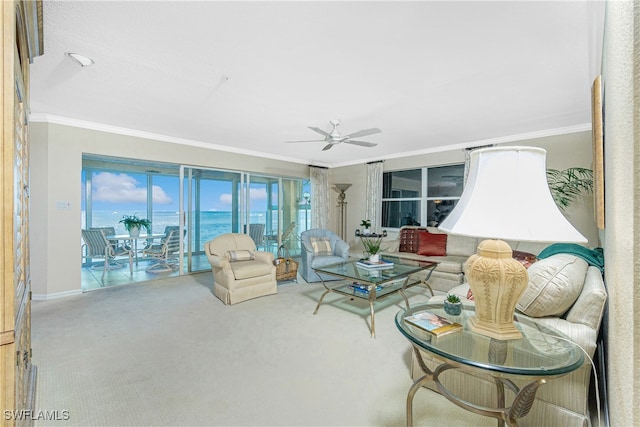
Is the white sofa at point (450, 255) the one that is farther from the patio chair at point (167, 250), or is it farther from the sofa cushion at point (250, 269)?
the patio chair at point (167, 250)

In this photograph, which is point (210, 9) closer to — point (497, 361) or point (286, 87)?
point (286, 87)

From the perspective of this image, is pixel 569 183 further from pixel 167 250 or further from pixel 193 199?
pixel 167 250

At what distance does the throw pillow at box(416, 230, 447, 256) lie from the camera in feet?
15.5

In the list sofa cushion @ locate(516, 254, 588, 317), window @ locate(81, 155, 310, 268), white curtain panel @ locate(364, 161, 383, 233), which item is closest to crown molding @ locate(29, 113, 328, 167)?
window @ locate(81, 155, 310, 268)

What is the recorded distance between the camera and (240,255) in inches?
159

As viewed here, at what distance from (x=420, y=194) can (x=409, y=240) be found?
1.24m

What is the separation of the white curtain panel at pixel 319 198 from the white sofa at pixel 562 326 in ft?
17.0

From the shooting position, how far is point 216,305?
3.56 m

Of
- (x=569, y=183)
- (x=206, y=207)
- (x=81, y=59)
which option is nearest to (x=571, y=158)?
(x=569, y=183)

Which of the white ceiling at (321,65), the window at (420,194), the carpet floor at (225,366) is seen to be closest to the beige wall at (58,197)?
the white ceiling at (321,65)

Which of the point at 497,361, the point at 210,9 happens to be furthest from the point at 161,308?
the point at 497,361

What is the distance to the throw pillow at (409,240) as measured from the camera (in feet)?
16.4

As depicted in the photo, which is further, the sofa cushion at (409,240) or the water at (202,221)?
the water at (202,221)

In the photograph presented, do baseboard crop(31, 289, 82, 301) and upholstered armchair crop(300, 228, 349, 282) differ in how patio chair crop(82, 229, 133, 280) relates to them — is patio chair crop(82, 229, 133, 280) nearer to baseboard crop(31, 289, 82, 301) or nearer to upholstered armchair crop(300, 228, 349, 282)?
baseboard crop(31, 289, 82, 301)
